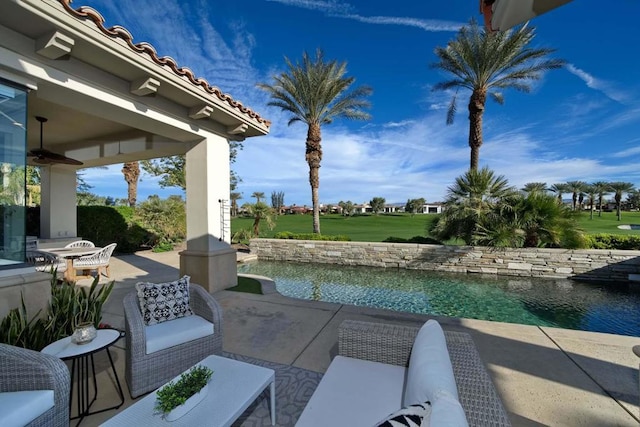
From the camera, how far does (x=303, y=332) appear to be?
3574 mm

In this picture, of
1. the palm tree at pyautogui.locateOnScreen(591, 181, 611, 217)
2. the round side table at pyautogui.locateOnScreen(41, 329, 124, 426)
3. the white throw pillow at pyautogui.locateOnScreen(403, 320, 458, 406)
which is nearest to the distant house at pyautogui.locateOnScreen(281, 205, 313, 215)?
the palm tree at pyautogui.locateOnScreen(591, 181, 611, 217)

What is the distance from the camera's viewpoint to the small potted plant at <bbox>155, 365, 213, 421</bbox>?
151 centimetres

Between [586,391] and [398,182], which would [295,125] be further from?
[398,182]

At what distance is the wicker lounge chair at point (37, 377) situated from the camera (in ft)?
5.59

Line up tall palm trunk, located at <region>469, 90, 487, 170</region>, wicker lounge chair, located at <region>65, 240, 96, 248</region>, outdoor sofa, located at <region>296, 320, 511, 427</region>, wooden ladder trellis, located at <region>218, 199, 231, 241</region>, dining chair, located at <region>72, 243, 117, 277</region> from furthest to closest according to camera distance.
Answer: tall palm trunk, located at <region>469, 90, 487, 170</region>
wicker lounge chair, located at <region>65, 240, 96, 248</region>
dining chair, located at <region>72, 243, 117, 277</region>
wooden ladder trellis, located at <region>218, 199, 231, 241</region>
outdoor sofa, located at <region>296, 320, 511, 427</region>

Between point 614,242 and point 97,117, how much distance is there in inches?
586

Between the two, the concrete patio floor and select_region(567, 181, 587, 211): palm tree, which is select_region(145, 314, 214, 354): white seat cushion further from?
select_region(567, 181, 587, 211): palm tree

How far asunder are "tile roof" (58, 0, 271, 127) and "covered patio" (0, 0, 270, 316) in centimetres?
1

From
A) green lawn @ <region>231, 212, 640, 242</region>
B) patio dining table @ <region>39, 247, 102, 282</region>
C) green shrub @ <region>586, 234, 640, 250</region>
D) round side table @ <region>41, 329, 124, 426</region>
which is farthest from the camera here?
green lawn @ <region>231, 212, 640, 242</region>

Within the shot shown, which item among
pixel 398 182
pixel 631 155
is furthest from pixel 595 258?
pixel 398 182

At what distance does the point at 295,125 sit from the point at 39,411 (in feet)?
47.1

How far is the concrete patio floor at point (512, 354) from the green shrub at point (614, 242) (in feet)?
25.8

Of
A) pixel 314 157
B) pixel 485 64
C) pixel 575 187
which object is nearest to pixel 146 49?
pixel 314 157

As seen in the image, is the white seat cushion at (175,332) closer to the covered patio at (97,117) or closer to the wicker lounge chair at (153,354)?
the wicker lounge chair at (153,354)
